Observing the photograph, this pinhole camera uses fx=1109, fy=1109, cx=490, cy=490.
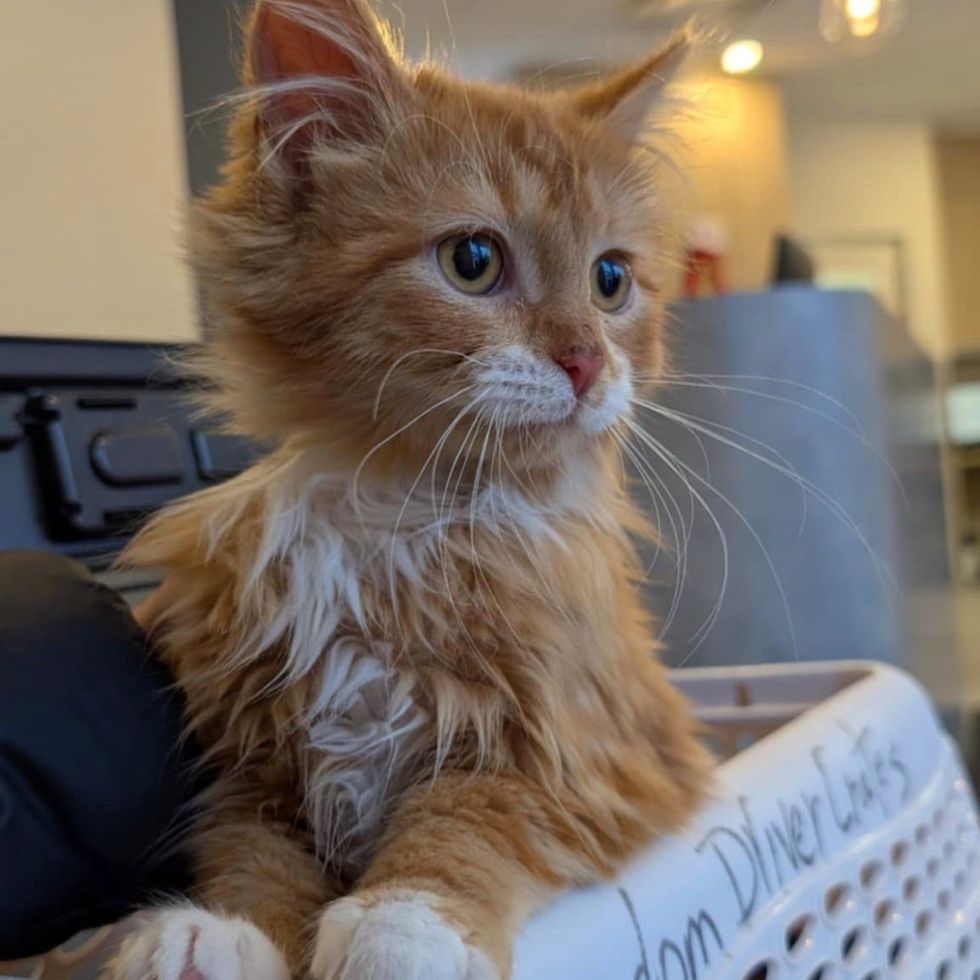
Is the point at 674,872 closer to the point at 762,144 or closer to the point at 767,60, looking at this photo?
the point at 767,60

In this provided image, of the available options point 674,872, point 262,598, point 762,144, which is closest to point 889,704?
point 674,872

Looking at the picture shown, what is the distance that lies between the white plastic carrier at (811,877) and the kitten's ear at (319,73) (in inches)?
21.2

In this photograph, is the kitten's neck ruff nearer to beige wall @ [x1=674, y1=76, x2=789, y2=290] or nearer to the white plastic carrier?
the white plastic carrier

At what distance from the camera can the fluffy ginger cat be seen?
712mm

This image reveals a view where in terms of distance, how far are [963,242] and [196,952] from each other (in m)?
6.23

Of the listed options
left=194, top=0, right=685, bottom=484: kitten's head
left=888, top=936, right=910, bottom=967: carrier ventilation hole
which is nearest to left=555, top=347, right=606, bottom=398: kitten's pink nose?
left=194, top=0, right=685, bottom=484: kitten's head

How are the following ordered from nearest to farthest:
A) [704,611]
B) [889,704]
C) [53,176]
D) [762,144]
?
1. [889,704]
2. [53,176]
3. [704,611]
4. [762,144]

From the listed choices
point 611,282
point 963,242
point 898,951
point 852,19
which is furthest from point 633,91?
point 963,242

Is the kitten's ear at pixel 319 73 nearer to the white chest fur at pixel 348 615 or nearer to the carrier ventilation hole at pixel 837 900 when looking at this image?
the white chest fur at pixel 348 615

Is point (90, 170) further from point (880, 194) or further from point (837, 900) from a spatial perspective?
point (880, 194)

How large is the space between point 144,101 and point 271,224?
0.64m

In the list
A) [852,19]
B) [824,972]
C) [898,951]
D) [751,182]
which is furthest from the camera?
[751,182]

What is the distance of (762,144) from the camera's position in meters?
3.84

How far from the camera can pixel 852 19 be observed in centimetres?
199
